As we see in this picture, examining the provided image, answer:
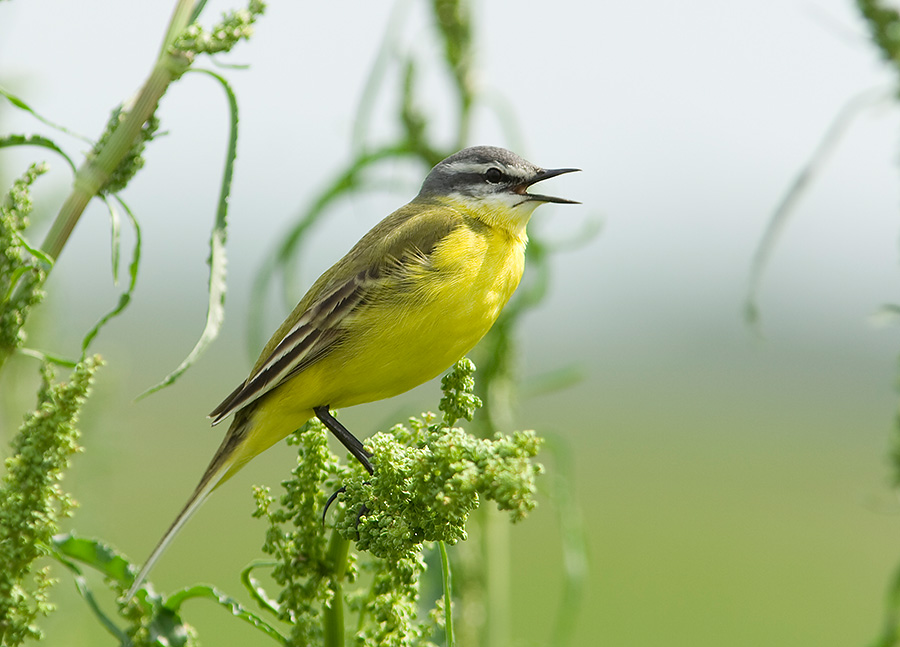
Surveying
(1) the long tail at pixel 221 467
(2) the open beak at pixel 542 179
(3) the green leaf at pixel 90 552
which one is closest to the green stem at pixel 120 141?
(3) the green leaf at pixel 90 552

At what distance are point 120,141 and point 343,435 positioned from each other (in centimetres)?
138

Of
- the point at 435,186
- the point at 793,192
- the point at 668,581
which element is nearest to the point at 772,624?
the point at 668,581

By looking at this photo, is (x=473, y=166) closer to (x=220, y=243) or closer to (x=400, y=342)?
(x=400, y=342)

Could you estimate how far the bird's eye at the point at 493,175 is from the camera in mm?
3910

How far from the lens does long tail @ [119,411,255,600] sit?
2405 mm

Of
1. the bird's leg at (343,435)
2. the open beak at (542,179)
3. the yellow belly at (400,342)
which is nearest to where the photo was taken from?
the bird's leg at (343,435)

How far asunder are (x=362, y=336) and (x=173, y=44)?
137 cm

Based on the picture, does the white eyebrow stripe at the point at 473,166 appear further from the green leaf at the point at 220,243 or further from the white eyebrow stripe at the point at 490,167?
the green leaf at the point at 220,243

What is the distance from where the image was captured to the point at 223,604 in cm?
187

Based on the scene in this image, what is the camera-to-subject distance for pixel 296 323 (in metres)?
3.15

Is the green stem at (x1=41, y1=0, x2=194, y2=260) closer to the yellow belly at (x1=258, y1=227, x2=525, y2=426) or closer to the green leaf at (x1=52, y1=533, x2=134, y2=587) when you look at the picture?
the green leaf at (x1=52, y1=533, x2=134, y2=587)

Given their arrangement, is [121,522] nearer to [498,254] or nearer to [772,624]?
[772,624]

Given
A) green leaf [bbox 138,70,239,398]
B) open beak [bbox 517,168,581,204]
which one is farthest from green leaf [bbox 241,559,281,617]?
open beak [bbox 517,168,581,204]

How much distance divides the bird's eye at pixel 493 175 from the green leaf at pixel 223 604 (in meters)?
2.39
